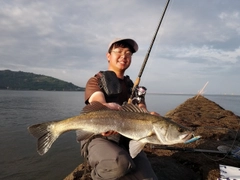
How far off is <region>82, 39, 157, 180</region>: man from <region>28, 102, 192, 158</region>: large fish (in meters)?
0.27

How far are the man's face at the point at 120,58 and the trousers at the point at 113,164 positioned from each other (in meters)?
2.02

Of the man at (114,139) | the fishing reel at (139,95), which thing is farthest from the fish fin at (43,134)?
the fishing reel at (139,95)

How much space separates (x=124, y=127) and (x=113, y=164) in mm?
718

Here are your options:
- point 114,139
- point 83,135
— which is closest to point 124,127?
point 114,139

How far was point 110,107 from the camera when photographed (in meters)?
4.23

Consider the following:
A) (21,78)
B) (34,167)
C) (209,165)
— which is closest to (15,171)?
(34,167)

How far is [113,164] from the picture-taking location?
3725mm

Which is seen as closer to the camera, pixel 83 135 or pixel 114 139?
pixel 83 135

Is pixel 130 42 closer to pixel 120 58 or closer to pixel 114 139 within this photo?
pixel 120 58

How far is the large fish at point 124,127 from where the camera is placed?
12.1 ft

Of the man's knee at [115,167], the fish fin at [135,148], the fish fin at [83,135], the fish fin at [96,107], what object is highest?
the fish fin at [96,107]

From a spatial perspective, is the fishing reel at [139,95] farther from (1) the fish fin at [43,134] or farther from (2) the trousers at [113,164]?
(1) the fish fin at [43,134]

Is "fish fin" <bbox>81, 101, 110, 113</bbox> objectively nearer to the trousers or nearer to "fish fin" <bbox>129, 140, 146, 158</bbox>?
the trousers

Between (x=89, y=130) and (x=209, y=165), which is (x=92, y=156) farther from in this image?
(x=209, y=165)
